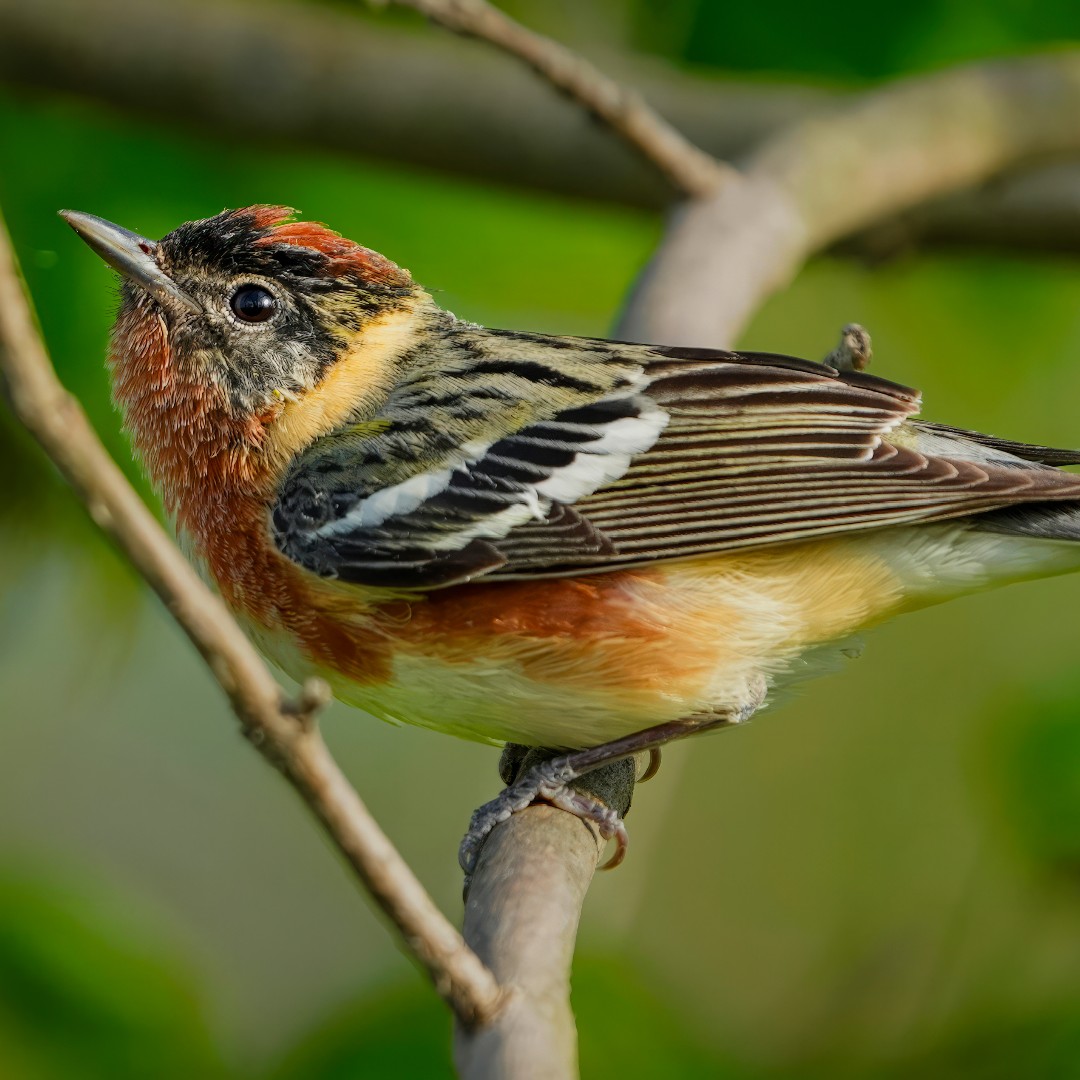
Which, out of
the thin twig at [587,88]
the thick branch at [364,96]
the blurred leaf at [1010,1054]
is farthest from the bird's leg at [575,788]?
the thick branch at [364,96]

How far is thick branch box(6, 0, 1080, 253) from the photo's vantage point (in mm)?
5102

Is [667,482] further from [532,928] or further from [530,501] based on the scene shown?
[532,928]

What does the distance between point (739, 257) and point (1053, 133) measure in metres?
Result: 1.62

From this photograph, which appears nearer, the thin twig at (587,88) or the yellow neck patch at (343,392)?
the yellow neck patch at (343,392)

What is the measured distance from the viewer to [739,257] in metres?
4.57

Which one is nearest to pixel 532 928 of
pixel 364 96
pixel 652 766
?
pixel 652 766

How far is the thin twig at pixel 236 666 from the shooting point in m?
1.49

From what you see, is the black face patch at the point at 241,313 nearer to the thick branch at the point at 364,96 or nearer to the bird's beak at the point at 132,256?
the bird's beak at the point at 132,256

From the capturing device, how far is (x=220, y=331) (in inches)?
151

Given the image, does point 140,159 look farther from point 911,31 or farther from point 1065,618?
point 1065,618

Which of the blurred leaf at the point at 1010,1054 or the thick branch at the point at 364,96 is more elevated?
the thick branch at the point at 364,96

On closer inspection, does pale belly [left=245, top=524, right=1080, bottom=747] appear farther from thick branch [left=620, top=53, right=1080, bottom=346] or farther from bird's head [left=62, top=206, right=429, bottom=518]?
thick branch [left=620, top=53, right=1080, bottom=346]

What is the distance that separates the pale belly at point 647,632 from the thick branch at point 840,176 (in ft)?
3.23

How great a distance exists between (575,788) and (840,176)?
253 cm
